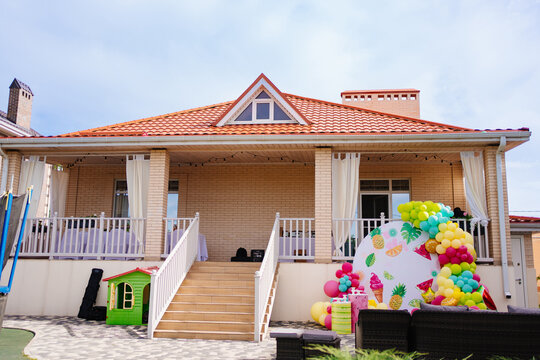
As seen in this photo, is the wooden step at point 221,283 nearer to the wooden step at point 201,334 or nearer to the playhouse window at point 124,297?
the playhouse window at point 124,297

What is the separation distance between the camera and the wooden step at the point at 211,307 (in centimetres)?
961

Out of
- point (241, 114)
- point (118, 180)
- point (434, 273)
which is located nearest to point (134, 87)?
point (118, 180)

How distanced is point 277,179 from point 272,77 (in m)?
2.85

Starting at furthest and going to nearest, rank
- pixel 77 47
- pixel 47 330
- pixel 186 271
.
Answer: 1. pixel 77 47
2. pixel 186 271
3. pixel 47 330

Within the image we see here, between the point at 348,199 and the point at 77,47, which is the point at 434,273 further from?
the point at 77,47

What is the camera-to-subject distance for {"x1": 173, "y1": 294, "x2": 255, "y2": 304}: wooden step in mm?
9891

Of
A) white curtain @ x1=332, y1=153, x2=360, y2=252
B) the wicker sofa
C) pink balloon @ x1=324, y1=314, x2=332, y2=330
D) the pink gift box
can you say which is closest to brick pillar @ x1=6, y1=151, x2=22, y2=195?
white curtain @ x1=332, y1=153, x2=360, y2=252

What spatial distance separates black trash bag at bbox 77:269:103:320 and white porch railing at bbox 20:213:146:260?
1.70 feet

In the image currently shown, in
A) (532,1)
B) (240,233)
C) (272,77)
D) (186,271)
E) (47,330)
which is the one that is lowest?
(47,330)

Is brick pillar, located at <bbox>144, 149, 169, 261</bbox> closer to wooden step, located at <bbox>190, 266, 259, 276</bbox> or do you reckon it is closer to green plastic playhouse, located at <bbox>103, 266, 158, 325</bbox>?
wooden step, located at <bbox>190, 266, 259, 276</bbox>

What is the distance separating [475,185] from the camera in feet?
36.4

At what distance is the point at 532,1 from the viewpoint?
11062 mm

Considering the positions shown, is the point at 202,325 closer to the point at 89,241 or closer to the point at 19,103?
the point at 89,241

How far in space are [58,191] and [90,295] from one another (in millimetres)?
3923
